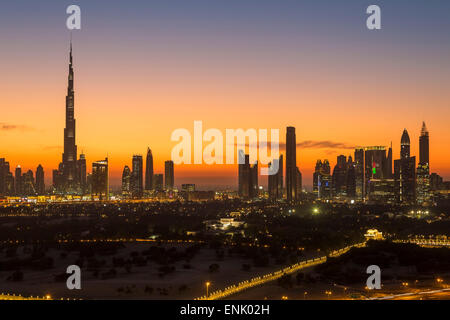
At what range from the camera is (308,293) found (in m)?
34.4

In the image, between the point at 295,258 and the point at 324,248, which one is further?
the point at 324,248

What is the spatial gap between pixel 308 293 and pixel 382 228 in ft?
194

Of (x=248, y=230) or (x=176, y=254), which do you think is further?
(x=248, y=230)

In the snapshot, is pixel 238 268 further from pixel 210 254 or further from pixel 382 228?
pixel 382 228
